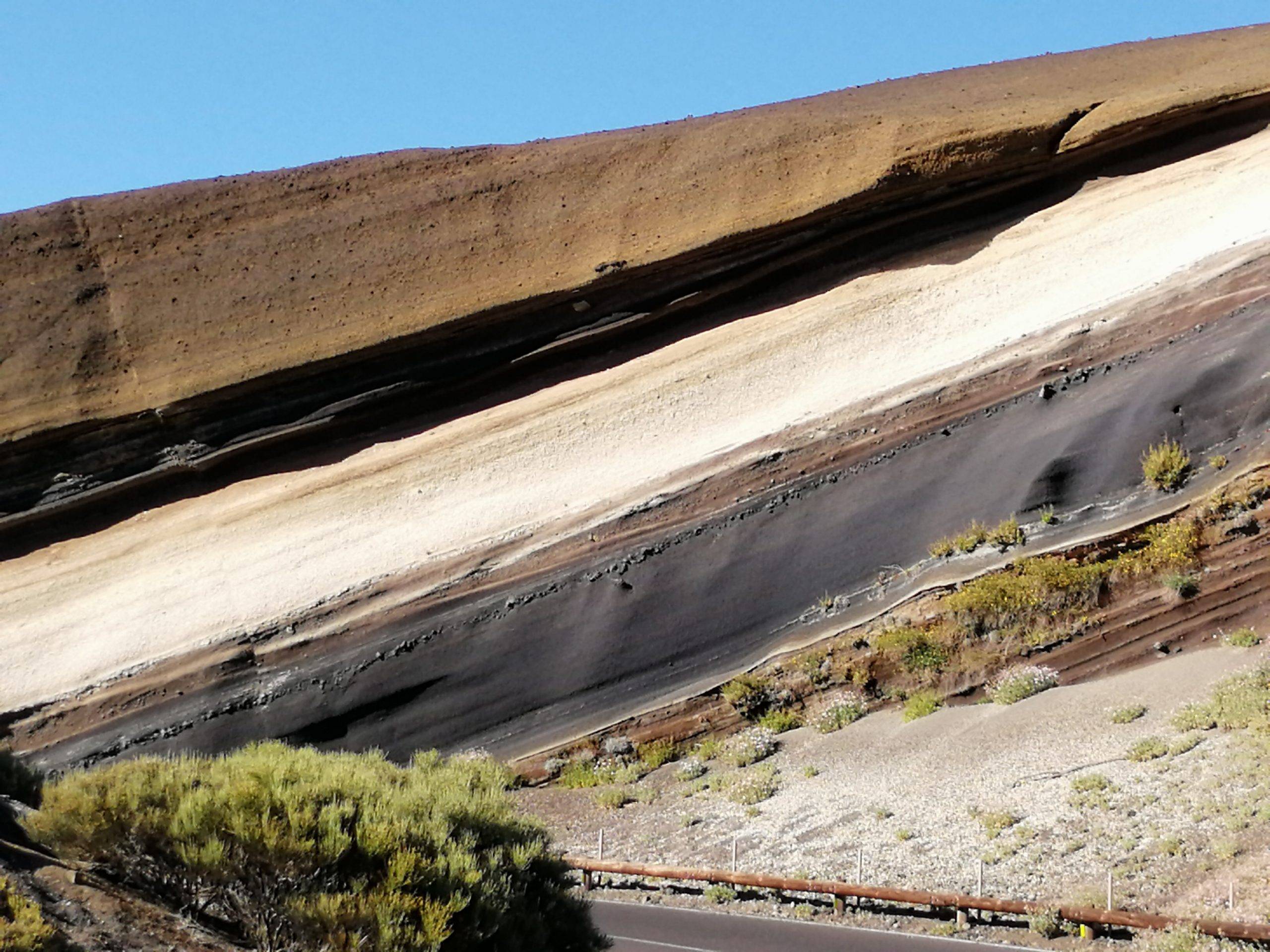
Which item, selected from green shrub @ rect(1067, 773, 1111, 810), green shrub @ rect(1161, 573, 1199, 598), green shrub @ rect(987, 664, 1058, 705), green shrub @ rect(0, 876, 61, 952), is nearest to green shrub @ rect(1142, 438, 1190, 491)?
green shrub @ rect(1161, 573, 1199, 598)

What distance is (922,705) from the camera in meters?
15.2

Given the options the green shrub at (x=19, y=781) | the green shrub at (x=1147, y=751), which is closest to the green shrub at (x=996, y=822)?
the green shrub at (x=1147, y=751)

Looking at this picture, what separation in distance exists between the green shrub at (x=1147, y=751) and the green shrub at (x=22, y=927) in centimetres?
1007

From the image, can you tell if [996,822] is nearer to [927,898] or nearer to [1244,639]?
[927,898]

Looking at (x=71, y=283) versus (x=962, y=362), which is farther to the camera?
(x=71, y=283)

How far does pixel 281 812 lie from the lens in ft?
23.4

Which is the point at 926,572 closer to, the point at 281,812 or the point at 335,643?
the point at 335,643

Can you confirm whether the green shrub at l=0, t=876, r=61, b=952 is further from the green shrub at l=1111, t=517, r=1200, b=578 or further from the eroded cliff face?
the eroded cliff face

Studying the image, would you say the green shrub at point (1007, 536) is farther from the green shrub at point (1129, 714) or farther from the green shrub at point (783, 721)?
the green shrub at point (783, 721)

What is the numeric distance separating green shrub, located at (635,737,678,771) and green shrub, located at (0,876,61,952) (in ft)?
34.5

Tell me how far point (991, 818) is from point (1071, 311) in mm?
8422

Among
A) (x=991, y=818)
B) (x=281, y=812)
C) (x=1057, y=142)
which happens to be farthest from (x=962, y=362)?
(x=281, y=812)

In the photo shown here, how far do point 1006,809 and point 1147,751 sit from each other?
1.53m

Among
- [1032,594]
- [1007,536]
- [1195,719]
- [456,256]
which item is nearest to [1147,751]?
[1195,719]
